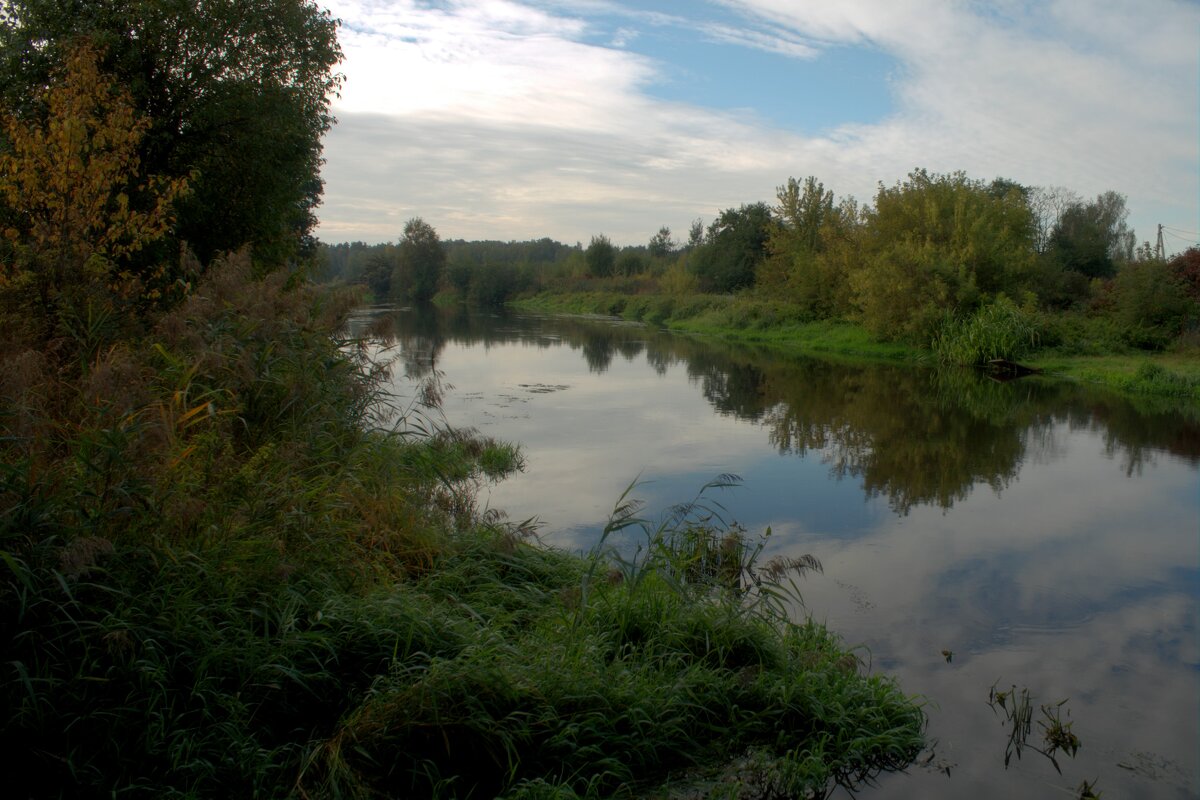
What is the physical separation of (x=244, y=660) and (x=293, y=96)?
11.8 m

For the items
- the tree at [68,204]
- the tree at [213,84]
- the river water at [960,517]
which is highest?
the tree at [213,84]

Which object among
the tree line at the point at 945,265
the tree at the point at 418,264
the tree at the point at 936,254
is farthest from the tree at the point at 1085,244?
the tree at the point at 418,264

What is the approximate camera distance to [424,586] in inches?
216

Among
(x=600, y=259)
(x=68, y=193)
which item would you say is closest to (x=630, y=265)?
(x=600, y=259)

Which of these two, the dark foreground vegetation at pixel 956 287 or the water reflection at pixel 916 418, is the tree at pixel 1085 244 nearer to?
the dark foreground vegetation at pixel 956 287

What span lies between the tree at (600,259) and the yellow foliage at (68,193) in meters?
61.5

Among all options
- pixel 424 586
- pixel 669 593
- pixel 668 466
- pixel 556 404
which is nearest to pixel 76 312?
pixel 424 586

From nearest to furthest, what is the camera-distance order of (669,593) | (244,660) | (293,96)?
(244,660), (669,593), (293,96)

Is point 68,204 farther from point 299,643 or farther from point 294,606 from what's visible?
point 299,643

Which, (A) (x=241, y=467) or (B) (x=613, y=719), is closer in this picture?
(B) (x=613, y=719)

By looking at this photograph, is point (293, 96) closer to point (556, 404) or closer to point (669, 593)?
point (556, 404)

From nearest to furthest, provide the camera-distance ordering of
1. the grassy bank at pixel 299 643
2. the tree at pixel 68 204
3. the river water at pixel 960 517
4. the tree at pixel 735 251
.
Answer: the grassy bank at pixel 299 643
the river water at pixel 960 517
the tree at pixel 68 204
the tree at pixel 735 251

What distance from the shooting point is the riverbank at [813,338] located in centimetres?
1914

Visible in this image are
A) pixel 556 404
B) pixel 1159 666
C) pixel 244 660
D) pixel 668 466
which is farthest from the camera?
pixel 556 404
